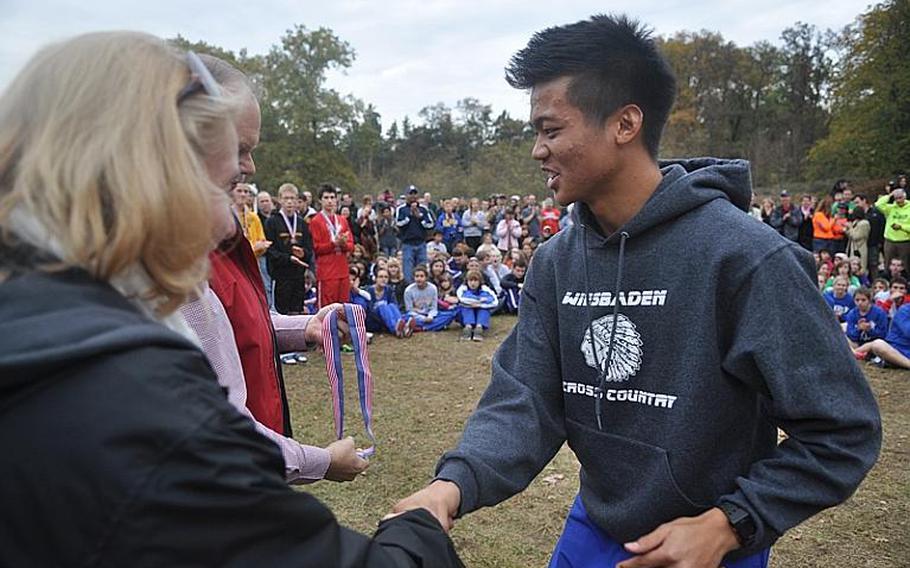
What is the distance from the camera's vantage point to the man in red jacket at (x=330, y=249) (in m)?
9.78

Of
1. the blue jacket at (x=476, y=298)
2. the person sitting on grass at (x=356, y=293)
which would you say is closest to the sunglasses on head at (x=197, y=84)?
the person sitting on grass at (x=356, y=293)

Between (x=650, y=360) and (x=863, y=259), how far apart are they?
15.1 metres

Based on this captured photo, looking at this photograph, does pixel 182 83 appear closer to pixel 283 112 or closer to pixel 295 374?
pixel 295 374

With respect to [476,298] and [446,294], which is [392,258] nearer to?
[446,294]

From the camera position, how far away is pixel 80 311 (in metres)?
0.95

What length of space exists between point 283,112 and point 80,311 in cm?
4163

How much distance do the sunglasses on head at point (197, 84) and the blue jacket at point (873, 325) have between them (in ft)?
35.3

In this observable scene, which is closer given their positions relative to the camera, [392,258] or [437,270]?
[437,270]

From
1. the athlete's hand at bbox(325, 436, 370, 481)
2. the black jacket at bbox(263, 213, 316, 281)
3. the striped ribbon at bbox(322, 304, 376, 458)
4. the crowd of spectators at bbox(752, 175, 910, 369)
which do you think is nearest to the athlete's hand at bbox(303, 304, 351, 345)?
the striped ribbon at bbox(322, 304, 376, 458)

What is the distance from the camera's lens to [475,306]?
11.7 meters

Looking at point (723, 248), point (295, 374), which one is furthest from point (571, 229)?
point (295, 374)

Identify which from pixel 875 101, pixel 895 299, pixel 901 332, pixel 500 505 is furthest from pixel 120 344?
pixel 875 101

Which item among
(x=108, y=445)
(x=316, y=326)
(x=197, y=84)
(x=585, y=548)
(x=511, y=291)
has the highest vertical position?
(x=197, y=84)

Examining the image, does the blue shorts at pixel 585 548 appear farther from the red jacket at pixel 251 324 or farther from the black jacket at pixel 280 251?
the black jacket at pixel 280 251
